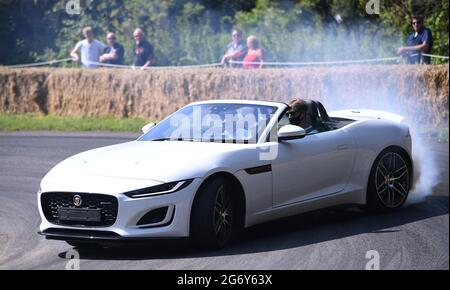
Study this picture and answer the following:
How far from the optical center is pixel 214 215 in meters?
8.84

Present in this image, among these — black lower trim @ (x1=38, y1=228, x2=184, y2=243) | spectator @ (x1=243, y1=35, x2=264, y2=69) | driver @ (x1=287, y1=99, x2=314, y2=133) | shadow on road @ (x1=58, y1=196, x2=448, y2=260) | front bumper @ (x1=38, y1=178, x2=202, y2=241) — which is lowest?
shadow on road @ (x1=58, y1=196, x2=448, y2=260)

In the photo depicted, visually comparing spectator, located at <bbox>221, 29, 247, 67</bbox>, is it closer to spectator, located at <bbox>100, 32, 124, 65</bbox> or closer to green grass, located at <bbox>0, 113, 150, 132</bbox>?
green grass, located at <bbox>0, 113, 150, 132</bbox>

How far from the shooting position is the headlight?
28.2 ft

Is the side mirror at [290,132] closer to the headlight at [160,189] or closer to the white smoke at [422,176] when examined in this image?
the headlight at [160,189]

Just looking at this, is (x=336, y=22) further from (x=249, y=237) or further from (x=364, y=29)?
(x=249, y=237)

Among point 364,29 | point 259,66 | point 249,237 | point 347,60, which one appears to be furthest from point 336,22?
point 249,237

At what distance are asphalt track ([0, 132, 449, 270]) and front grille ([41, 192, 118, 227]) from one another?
300mm

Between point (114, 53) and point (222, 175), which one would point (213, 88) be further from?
point (222, 175)

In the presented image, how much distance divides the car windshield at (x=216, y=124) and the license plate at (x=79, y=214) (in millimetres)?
1526

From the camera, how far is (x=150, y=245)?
9.16 meters

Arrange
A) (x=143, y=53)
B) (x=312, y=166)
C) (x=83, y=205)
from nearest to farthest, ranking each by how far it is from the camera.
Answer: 1. (x=83, y=205)
2. (x=312, y=166)
3. (x=143, y=53)

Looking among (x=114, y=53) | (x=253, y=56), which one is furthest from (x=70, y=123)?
(x=253, y=56)

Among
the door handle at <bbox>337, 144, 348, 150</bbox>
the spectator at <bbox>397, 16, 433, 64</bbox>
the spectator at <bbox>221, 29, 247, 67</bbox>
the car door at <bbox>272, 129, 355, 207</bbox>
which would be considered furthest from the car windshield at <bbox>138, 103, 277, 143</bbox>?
the spectator at <bbox>221, 29, 247, 67</bbox>

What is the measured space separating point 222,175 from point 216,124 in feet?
3.56
